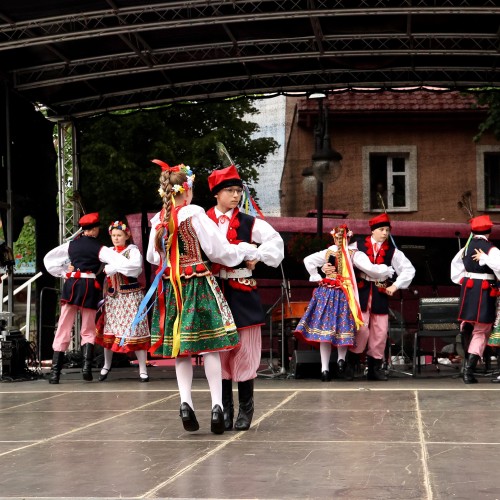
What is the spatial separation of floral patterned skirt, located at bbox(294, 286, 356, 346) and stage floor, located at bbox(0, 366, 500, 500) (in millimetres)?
1470

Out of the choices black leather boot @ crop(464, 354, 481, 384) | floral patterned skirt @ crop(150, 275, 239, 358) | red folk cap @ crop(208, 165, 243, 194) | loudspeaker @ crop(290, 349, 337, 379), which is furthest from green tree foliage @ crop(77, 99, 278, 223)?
floral patterned skirt @ crop(150, 275, 239, 358)

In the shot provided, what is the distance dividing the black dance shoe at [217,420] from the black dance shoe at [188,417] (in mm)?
111

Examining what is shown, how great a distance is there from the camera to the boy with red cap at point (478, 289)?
10.9 meters

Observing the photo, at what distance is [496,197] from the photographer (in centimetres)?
2767

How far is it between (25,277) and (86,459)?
32.4 feet

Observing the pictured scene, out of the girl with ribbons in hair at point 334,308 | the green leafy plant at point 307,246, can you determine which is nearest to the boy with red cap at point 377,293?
the girl with ribbons in hair at point 334,308

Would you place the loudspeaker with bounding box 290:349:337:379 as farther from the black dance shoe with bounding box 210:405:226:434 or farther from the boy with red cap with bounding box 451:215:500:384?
the black dance shoe with bounding box 210:405:226:434

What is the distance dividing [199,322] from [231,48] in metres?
6.63

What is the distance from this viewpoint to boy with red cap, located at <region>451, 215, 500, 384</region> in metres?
10.9

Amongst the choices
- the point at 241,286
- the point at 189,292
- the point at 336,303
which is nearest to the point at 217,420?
the point at 189,292

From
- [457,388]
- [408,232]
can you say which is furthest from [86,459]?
[408,232]

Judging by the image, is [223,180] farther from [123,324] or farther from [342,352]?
[123,324]

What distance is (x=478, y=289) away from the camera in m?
11.0

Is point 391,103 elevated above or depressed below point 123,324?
above
